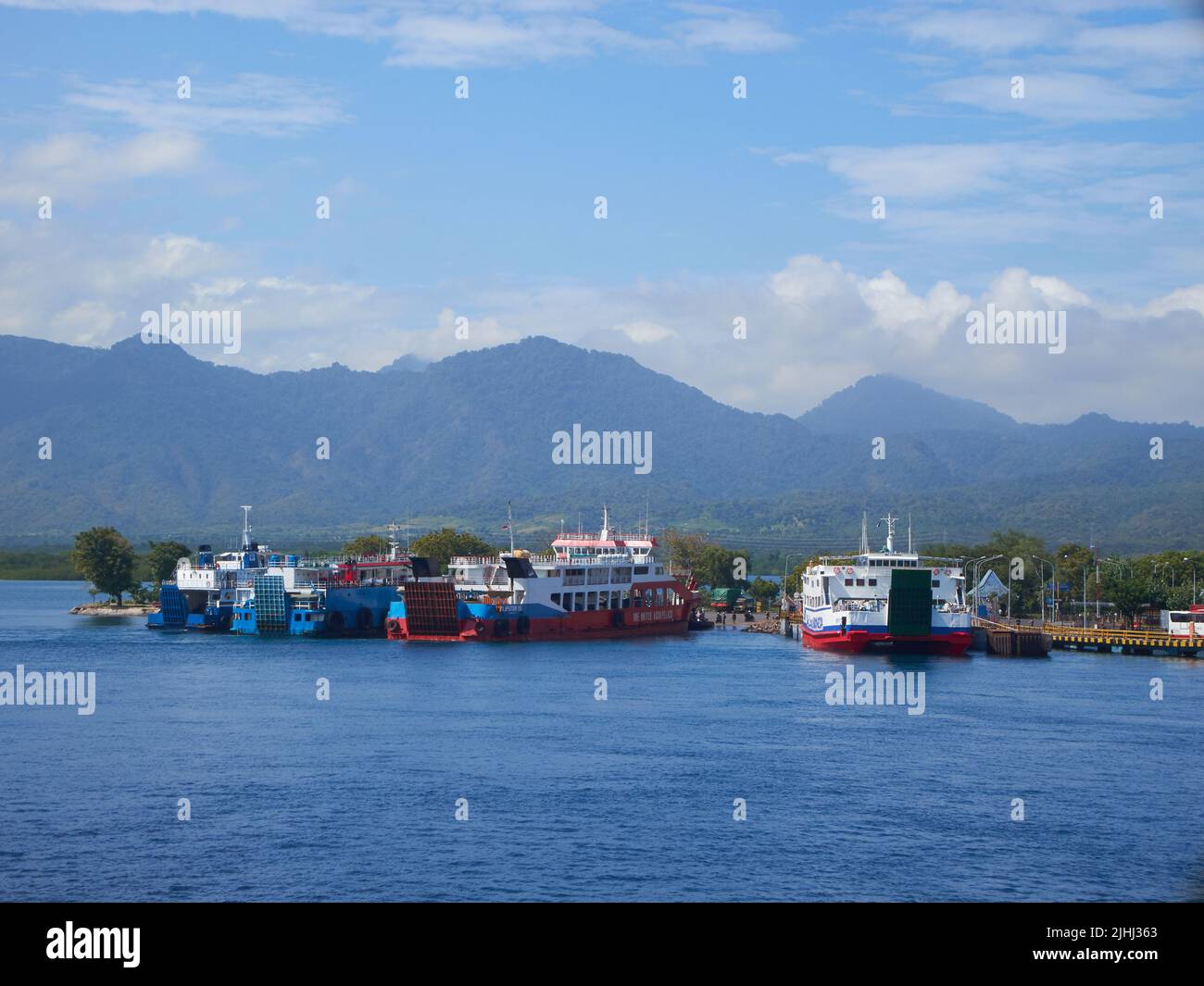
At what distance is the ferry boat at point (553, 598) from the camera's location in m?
66.2

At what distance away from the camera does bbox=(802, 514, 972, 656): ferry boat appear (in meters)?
57.1

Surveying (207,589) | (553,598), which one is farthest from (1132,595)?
(207,589)

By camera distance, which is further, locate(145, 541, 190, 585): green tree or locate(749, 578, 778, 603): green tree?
locate(749, 578, 778, 603): green tree

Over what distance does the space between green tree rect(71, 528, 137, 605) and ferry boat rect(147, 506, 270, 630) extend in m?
23.7

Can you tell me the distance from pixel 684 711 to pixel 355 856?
19.7 meters

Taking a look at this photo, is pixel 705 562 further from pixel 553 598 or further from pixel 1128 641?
pixel 1128 641

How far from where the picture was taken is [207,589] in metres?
77.9

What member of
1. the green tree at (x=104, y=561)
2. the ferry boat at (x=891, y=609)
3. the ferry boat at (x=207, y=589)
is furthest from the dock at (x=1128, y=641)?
the green tree at (x=104, y=561)


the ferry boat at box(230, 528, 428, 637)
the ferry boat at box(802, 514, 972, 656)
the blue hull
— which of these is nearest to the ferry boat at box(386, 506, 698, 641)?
the blue hull

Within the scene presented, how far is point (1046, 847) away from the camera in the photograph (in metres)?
23.4

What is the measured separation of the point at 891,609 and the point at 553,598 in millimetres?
18443

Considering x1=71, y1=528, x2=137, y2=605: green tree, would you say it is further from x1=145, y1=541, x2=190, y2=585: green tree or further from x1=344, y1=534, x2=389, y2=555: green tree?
x1=344, y1=534, x2=389, y2=555: green tree

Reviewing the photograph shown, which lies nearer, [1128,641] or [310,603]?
[1128,641]
